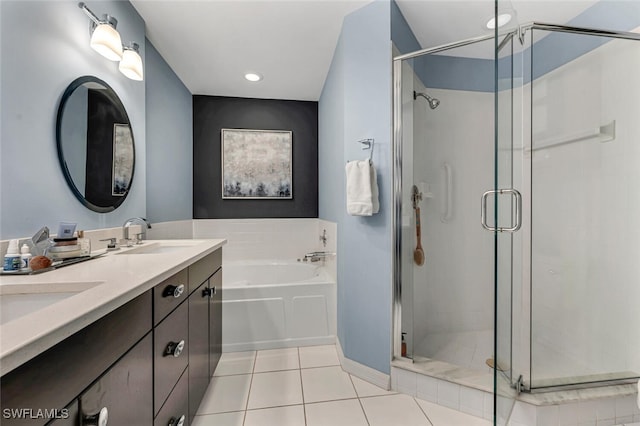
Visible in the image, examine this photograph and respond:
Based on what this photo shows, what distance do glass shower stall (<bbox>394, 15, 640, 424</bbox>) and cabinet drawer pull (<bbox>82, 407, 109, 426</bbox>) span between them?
142 centimetres

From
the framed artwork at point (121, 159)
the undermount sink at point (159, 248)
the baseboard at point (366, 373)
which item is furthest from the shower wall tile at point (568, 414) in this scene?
the framed artwork at point (121, 159)

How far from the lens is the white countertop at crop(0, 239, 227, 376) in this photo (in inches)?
17.5

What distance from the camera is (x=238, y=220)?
3248mm

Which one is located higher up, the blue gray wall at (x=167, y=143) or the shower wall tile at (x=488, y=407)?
the blue gray wall at (x=167, y=143)

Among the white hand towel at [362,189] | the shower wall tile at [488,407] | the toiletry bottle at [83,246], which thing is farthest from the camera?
the white hand towel at [362,189]

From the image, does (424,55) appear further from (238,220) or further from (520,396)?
(238,220)

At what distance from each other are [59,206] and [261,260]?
2.13 m

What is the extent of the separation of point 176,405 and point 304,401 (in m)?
0.82

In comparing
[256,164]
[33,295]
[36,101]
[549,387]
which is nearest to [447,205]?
[549,387]

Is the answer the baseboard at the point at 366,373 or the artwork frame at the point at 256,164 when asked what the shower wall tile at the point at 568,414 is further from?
the artwork frame at the point at 256,164

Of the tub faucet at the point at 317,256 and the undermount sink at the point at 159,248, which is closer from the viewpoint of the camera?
the undermount sink at the point at 159,248

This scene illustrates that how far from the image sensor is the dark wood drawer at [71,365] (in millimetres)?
446

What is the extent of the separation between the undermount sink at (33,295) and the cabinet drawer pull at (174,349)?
40cm

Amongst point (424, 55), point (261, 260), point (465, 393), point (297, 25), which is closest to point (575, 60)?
point (424, 55)
